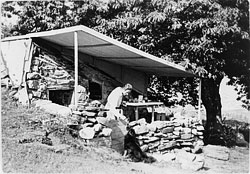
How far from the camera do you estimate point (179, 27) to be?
37.3ft

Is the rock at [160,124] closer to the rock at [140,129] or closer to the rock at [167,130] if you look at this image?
the rock at [167,130]

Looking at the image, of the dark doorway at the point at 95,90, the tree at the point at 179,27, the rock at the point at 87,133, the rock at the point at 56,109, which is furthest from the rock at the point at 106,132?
the tree at the point at 179,27

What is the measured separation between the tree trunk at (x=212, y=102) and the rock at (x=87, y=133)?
316 inches

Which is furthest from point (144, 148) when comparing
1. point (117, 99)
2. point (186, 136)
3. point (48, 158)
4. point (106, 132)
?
point (48, 158)

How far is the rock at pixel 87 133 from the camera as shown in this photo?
7.59m

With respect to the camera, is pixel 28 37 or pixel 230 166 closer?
pixel 230 166

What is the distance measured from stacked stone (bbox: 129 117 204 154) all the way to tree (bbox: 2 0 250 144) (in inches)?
77.3

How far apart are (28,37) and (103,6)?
3790mm

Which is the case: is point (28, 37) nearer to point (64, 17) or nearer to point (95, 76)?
point (95, 76)

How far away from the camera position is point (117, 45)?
29.2ft

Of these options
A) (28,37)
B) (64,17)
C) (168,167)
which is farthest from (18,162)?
(64,17)

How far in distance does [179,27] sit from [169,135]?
3965mm

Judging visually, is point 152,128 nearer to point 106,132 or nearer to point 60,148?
point 106,132

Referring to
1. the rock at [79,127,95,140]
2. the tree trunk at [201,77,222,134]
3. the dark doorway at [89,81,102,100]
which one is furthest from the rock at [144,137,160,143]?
the tree trunk at [201,77,222,134]
